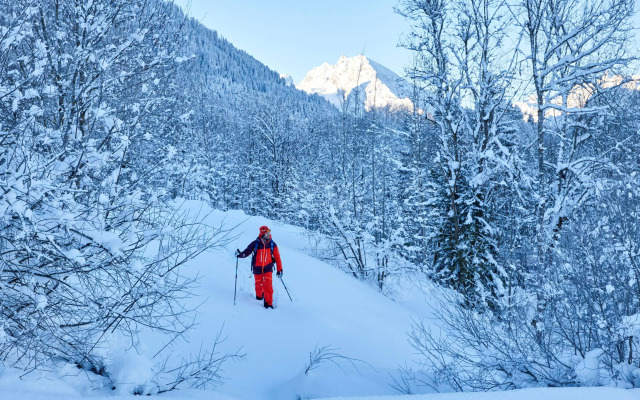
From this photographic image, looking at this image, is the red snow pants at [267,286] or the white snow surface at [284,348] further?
the red snow pants at [267,286]

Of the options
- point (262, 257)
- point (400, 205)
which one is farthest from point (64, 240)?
point (400, 205)

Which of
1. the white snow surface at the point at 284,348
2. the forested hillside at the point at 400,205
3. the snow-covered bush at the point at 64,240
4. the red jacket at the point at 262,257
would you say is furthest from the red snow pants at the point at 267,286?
the snow-covered bush at the point at 64,240

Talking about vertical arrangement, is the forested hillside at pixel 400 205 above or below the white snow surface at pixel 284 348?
above

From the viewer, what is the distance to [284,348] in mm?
5914

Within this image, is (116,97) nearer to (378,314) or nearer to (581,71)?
(378,314)

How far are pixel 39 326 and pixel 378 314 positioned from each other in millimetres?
7175

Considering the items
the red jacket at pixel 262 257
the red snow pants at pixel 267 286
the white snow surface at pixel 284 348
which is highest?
the red jacket at pixel 262 257

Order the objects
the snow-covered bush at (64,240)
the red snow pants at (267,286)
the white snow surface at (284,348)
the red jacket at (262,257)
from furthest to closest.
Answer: the red jacket at (262,257), the red snow pants at (267,286), the white snow surface at (284,348), the snow-covered bush at (64,240)

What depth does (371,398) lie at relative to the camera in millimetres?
3107

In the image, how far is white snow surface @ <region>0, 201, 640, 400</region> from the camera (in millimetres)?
3107

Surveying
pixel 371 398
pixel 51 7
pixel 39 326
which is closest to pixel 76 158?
pixel 39 326

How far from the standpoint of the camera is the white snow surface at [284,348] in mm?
3107

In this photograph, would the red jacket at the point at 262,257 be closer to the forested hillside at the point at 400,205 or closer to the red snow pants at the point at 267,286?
the red snow pants at the point at 267,286

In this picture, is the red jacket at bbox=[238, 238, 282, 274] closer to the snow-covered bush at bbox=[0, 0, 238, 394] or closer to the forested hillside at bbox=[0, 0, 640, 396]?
the forested hillside at bbox=[0, 0, 640, 396]
